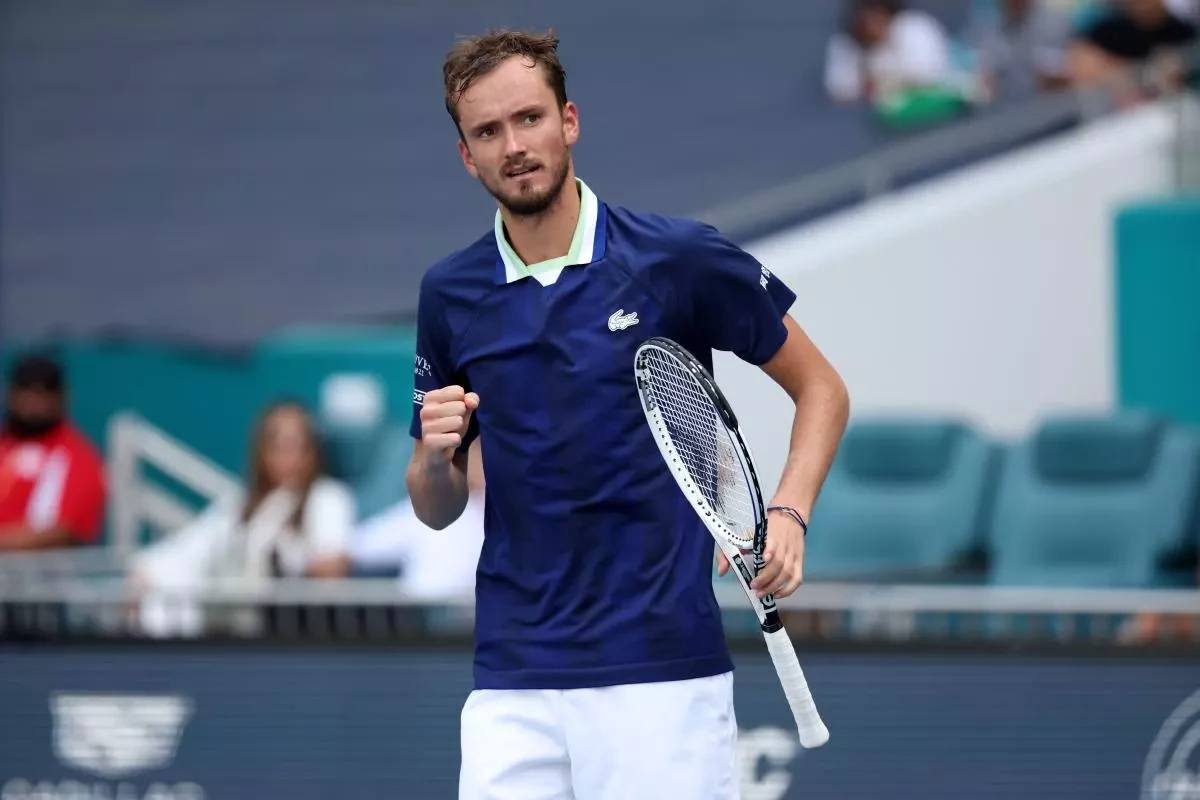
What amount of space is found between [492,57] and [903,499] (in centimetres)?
442

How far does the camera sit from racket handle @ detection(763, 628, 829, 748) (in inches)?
119

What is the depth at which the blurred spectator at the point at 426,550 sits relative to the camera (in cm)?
630

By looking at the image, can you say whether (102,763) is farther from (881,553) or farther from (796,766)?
(881,553)

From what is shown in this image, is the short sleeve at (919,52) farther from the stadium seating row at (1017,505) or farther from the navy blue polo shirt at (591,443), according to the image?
the navy blue polo shirt at (591,443)

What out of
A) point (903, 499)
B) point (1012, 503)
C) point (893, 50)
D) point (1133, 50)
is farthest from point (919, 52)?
point (1012, 503)

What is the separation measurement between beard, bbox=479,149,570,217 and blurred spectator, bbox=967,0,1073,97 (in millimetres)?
8520

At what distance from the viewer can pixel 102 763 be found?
5258 mm

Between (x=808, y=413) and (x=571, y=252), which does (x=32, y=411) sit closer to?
(x=571, y=252)

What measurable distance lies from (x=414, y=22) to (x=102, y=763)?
964 cm

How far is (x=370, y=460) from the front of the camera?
25.4ft

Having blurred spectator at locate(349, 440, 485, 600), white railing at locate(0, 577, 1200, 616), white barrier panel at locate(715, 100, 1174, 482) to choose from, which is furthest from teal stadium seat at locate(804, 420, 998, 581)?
white barrier panel at locate(715, 100, 1174, 482)

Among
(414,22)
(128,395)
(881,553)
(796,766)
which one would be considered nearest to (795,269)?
(881,553)

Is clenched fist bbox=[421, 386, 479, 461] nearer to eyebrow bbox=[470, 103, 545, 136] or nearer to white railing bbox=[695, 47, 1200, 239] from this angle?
eyebrow bbox=[470, 103, 545, 136]

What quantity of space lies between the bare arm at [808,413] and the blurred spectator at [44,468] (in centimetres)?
485
